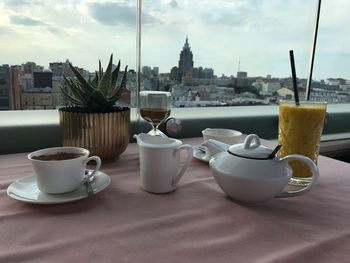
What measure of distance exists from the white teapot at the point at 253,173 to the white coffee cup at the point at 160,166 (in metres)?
0.07

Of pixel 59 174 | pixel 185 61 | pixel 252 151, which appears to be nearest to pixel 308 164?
pixel 252 151

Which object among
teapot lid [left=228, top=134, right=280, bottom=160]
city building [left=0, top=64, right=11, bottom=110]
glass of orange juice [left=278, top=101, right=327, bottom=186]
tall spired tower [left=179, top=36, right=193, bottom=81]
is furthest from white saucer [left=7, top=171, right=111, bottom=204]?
tall spired tower [left=179, top=36, right=193, bottom=81]

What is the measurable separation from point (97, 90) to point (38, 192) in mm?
292

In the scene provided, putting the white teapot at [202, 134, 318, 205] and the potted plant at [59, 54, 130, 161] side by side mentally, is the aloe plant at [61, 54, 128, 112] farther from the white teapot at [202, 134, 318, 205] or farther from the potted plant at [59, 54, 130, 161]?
the white teapot at [202, 134, 318, 205]

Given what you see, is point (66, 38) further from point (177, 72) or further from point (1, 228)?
point (1, 228)

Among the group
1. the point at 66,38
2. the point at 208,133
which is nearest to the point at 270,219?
the point at 208,133

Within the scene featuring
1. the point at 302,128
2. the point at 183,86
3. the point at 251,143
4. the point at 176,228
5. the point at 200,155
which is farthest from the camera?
the point at 183,86

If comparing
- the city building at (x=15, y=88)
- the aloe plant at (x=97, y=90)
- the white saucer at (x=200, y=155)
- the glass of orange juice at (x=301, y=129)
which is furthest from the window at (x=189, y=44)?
the glass of orange juice at (x=301, y=129)

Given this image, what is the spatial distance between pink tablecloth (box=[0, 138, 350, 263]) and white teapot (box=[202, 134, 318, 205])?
0.03 metres

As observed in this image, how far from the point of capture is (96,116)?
72 cm

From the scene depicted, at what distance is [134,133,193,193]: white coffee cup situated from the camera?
56cm

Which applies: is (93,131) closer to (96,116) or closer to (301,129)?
(96,116)

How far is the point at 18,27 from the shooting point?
3.46 feet

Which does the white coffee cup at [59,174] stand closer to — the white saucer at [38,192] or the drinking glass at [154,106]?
the white saucer at [38,192]
